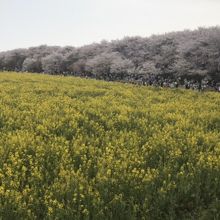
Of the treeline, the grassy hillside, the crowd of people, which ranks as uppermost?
the treeline

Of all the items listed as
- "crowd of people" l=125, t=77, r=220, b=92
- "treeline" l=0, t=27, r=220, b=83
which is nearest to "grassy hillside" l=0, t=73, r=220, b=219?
"crowd of people" l=125, t=77, r=220, b=92

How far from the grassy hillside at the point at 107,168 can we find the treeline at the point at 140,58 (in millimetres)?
34283

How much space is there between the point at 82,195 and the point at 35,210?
3.23 feet

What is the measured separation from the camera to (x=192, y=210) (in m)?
9.95

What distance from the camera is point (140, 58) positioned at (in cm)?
6306

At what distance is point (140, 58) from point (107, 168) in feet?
173

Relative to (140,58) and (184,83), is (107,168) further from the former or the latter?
(140,58)

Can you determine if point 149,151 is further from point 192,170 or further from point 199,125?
point 199,125

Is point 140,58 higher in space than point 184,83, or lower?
higher

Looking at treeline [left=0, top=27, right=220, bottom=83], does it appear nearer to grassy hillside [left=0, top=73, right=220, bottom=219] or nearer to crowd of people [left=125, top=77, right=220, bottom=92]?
crowd of people [left=125, top=77, right=220, bottom=92]

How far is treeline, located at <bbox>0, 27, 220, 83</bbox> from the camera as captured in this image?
51.2m

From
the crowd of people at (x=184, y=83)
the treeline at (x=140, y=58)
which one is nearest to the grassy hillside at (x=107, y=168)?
the crowd of people at (x=184, y=83)

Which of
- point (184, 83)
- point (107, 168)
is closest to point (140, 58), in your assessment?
point (184, 83)

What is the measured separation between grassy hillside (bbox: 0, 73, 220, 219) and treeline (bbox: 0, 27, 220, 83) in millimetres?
34283
